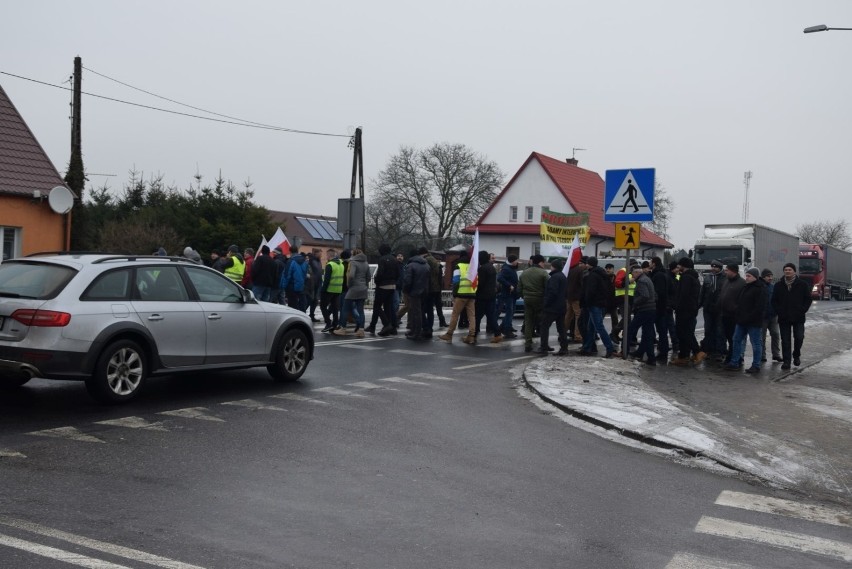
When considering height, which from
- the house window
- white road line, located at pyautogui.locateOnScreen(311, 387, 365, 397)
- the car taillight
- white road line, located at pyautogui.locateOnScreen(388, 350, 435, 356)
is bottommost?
white road line, located at pyautogui.locateOnScreen(311, 387, 365, 397)

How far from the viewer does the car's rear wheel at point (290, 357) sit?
35.4ft

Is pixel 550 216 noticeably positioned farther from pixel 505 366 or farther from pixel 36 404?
pixel 36 404

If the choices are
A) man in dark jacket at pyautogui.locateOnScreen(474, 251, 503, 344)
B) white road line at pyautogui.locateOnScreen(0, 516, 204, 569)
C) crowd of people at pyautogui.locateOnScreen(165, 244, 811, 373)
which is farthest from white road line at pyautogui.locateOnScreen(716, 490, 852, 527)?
man in dark jacket at pyautogui.locateOnScreen(474, 251, 503, 344)

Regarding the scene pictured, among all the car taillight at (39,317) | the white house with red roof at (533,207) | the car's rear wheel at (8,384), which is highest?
the white house with red roof at (533,207)

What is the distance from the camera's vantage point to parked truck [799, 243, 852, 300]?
184 ft

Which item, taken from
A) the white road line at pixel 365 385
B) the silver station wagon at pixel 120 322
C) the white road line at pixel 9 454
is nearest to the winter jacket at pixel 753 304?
the white road line at pixel 365 385

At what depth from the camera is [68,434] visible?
24.4ft

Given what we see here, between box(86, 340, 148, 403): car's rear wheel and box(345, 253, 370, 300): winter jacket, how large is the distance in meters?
8.46

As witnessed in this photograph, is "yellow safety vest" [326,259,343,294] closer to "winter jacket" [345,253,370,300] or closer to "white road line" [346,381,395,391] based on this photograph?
"winter jacket" [345,253,370,300]

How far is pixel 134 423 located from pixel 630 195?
8.50m

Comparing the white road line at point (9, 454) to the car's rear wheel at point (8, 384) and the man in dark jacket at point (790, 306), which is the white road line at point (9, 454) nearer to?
the car's rear wheel at point (8, 384)

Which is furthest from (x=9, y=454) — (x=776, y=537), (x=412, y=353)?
(x=412, y=353)

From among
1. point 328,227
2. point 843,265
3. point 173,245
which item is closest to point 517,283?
point 173,245

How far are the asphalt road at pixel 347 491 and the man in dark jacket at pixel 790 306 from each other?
7.59 meters
